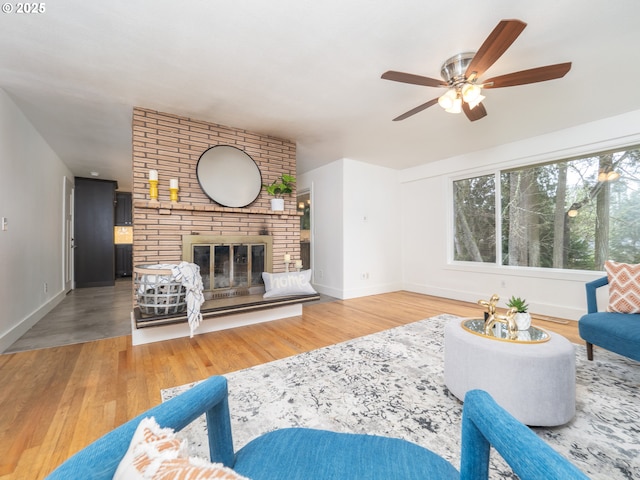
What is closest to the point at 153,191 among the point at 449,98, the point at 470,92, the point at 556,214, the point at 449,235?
the point at 449,98

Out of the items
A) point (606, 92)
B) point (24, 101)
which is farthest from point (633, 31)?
point (24, 101)

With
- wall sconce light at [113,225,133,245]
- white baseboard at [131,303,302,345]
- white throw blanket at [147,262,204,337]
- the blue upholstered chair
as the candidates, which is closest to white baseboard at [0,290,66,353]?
white baseboard at [131,303,302,345]

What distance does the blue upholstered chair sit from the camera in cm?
48

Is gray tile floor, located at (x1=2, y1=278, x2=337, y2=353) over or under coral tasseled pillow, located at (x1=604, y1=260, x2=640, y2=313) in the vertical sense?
under

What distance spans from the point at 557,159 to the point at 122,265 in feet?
31.0

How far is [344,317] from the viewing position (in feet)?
12.1

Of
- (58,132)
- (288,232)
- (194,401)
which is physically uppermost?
(58,132)

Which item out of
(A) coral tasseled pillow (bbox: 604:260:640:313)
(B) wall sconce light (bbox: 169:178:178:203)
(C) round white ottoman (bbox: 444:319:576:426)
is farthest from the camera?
(B) wall sconce light (bbox: 169:178:178:203)

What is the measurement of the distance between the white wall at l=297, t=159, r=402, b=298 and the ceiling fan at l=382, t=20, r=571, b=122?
272 cm

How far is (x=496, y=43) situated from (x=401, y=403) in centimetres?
231

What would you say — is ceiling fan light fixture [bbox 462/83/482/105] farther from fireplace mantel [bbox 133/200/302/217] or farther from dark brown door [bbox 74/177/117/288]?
dark brown door [bbox 74/177/117/288]

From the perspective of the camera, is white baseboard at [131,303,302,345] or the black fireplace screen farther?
the black fireplace screen

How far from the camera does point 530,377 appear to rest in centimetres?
148

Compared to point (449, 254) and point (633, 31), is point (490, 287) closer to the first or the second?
point (449, 254)
